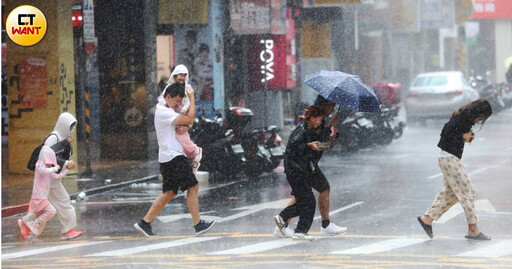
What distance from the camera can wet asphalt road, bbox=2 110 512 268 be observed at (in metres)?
10.3

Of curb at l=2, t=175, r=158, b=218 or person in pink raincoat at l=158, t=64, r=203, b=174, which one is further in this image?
curb at l=2, t=175, r=158, b=218

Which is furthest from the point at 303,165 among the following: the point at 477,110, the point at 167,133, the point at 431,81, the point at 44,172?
the point at 431,81

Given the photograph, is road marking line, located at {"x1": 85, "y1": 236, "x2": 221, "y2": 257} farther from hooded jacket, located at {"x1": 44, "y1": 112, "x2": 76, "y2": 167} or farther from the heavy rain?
hooded jacket, located at {"x1": 44, "y1": 112, "x2": 76, "y2": 167}

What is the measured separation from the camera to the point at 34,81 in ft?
69.7

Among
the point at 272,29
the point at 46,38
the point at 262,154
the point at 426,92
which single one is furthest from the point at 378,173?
the point at 426,92

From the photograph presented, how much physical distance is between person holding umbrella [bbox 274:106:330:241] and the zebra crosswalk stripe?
74 centimetres

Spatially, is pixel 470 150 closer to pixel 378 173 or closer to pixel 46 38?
pixel 378 173

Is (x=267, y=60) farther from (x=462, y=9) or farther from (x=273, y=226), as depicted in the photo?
(x=462, y=9)

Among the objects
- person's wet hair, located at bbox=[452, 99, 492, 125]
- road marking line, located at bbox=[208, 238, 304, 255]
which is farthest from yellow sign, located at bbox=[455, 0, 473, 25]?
road marking line, located at bbox=[208, 238, 304, 255]

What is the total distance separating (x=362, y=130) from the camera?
26.0 m

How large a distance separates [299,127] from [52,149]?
2966 millimetres

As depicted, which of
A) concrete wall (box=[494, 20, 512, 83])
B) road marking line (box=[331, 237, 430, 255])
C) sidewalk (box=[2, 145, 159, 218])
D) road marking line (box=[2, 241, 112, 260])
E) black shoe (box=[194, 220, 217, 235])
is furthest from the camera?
concrete wall (box=[494, 20, 512, 83])

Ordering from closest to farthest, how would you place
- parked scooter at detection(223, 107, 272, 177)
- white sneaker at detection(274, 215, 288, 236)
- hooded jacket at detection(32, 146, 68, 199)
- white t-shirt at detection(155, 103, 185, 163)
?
white sneaker at detection(274, 215, 288, 236) < white t-shirt at detection(155, 103, 185, 163) < hooded jacket at detection(32, 146, 68, 199) < parked scooter at detection(223, 107, 272, 177)

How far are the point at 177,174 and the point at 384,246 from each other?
2.40 m
